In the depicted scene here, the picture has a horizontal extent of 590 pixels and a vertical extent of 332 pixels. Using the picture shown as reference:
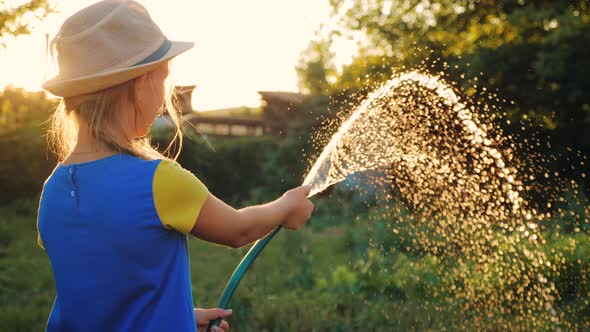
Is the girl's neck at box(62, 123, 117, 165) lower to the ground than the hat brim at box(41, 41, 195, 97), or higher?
lower

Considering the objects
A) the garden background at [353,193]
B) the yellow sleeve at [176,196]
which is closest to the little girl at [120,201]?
the yellow sleeve at [176,196]

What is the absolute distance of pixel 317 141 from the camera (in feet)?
12.8

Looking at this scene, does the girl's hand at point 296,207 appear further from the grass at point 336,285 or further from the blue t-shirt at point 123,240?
the grass at point 336,285

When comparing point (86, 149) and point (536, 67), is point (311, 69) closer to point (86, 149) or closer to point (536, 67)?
point (536, 67)

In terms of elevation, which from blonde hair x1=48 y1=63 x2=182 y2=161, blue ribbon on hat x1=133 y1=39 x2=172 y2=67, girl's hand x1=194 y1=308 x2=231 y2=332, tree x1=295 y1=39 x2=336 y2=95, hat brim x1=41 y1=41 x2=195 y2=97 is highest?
blue ribbon on hat x1=133 y1=39 x2=172 y2=67

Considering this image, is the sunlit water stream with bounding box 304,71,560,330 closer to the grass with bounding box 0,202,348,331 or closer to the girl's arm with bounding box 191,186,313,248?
the girl's arm with bounding box 191,186,313,248

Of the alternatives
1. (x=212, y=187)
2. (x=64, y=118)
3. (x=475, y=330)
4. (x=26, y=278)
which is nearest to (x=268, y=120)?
(x=212, y=187)

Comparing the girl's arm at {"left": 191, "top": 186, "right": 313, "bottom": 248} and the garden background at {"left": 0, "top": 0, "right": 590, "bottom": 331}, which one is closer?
the girl's arm at {"left": 191, "top": 186, "right": 313, "bottom": 248}

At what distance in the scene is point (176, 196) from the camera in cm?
146

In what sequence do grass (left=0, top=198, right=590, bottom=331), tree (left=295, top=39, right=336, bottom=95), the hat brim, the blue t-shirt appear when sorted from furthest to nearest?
tree (left=295, top=39, right=336, bottom=95), grass (left=0, top=198, right=590, bottom=331), the hat brim, the blue t-shirt

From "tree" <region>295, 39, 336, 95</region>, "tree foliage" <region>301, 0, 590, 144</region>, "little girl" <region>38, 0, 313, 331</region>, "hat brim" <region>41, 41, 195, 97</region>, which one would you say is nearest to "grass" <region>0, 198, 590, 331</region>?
"tree foliage" <region>301, 0, 590, 144</region>

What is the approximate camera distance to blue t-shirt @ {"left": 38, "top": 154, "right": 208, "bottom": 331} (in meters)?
1.44

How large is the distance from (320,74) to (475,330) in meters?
41.6

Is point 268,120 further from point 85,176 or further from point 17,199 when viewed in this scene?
point 85,176
